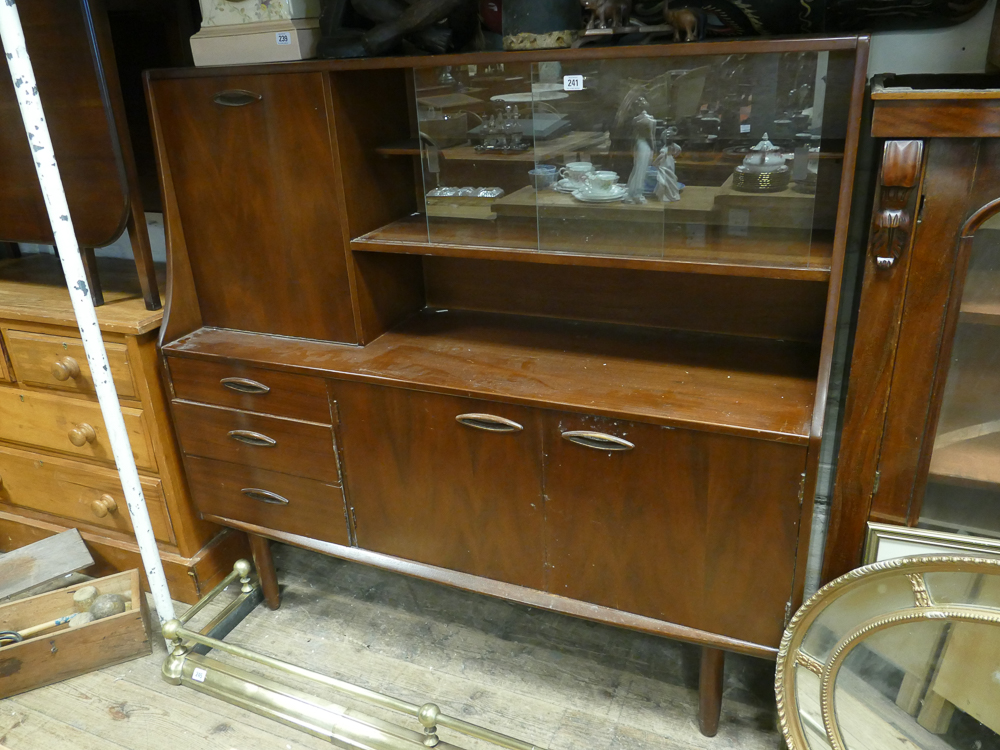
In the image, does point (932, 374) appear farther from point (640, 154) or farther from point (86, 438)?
point (86, 438)

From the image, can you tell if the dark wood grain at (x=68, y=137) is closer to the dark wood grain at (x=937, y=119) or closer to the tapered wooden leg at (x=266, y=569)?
the tapered wooden leg at (x=266, y=569)

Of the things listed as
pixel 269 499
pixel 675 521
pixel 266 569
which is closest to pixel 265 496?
pixel 269 499

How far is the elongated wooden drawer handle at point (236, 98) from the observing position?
1687 mm

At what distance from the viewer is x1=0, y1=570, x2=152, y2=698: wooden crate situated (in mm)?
1916

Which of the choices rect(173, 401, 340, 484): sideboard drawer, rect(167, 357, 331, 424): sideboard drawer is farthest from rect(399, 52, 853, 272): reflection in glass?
rect(173, 401, 340, 484): sideboard drawer

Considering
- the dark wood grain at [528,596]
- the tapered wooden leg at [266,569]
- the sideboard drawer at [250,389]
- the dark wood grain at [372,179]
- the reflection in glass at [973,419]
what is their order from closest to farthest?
the reflection in glass at [973,419]
the dark wood grain at [528,596]
the dark wood grain at [372,179]
the sideboard drawer at [250,389]
the tapered wooden leg at [266,569]

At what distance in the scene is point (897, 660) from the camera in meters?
1.43

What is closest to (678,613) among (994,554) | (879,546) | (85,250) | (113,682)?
(879,546)

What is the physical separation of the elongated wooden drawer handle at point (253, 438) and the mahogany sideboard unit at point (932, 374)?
4.12 ft

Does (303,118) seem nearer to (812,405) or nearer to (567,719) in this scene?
(812,405)

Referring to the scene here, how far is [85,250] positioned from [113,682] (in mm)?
1084

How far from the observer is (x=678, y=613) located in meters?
1.58

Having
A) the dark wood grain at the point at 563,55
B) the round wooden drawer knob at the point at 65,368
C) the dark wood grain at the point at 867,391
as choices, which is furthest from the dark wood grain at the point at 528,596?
the dark wood grain at the point at 563,55

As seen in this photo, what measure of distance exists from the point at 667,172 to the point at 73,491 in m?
1.87
